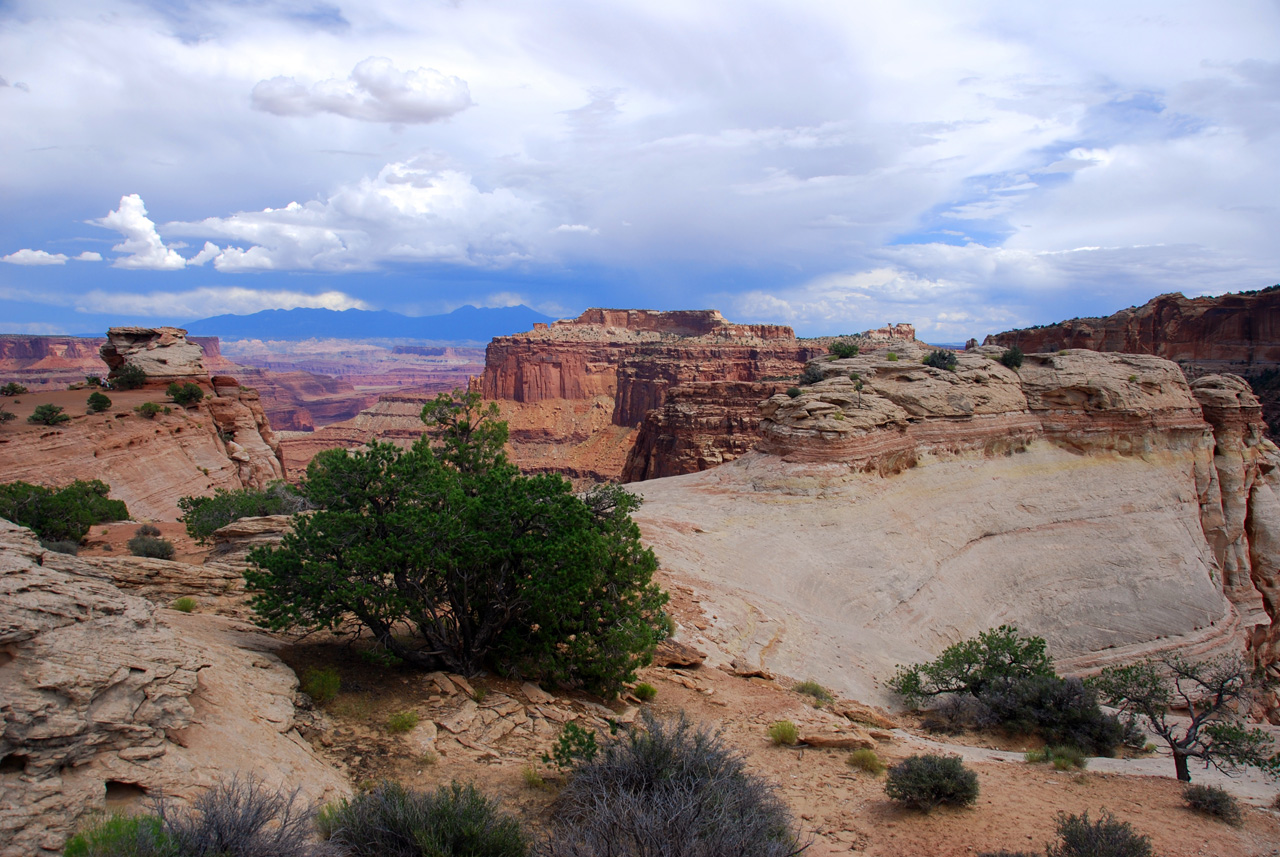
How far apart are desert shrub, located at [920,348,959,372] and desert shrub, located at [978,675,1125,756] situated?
60.1 ft

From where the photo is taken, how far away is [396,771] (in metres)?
7.07

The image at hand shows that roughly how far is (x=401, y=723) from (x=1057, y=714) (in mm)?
10777

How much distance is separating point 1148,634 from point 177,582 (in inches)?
1023

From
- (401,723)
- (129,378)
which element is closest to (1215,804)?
(401,723)

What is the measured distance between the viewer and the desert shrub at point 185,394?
107 feet

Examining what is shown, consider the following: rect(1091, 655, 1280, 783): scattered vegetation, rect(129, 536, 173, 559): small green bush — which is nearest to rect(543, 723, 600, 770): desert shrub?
rect(1091, 655, 1280, 783): scattered vegetation

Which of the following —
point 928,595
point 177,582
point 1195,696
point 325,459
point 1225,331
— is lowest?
point 1195,696

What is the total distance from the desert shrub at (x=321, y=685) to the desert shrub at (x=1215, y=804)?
1084cm

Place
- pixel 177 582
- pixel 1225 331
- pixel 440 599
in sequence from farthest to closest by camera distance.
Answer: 1. pixel 1225 331
2. pixel 177 582
3. pixel 440 599

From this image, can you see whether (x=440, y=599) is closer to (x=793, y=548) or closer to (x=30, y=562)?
(x=30, y=562)

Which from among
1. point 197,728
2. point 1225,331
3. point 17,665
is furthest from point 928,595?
point 1225,331

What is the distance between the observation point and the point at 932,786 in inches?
292

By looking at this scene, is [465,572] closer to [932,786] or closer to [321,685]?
[321,685]

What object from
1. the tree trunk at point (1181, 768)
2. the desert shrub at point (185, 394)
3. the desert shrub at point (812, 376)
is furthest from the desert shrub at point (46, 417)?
the tree trunk at point (1181, 768)
